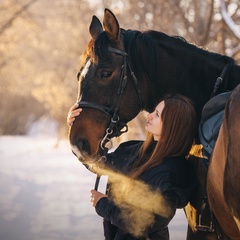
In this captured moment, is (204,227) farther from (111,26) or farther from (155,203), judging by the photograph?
(111,26)

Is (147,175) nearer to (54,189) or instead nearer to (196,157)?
(196,157)

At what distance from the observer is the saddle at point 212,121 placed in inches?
105

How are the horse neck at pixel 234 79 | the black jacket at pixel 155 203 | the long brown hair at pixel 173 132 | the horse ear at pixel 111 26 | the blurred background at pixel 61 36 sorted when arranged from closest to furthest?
the black jacket at pixel 155 203 → the long brown hair at pixel 173 132 → the horse neck at pixel 234 79 → the horse ear at pixel 111 26 → the blurred background at pixel 61 36

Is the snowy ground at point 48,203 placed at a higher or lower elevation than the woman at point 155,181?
lower

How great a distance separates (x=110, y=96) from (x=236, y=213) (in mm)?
1244

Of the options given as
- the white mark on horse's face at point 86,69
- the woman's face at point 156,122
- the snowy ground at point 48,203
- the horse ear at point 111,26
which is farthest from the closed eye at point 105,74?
the snowy ground at point 48,203

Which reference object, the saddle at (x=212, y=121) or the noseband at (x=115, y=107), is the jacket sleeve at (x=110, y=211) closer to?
the noseband at (x=115, y=107)

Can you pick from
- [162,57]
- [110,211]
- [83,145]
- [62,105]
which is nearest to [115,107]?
[83,145]

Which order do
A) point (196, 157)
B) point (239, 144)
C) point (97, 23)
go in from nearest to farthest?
point (239, 144)
point (196, 157)
point (97, 23)

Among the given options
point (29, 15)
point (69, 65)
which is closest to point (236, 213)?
point (29, 15)

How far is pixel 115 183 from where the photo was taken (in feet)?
10.1

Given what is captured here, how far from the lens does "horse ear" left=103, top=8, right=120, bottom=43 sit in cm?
321

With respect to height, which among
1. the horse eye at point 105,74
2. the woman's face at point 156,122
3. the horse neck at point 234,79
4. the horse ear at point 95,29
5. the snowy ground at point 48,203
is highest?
the horse ear at point 95,29

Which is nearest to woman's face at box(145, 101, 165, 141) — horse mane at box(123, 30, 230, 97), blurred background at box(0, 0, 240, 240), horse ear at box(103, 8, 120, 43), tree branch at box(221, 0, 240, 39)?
horse mane at box(123, 30, 230, 97)
